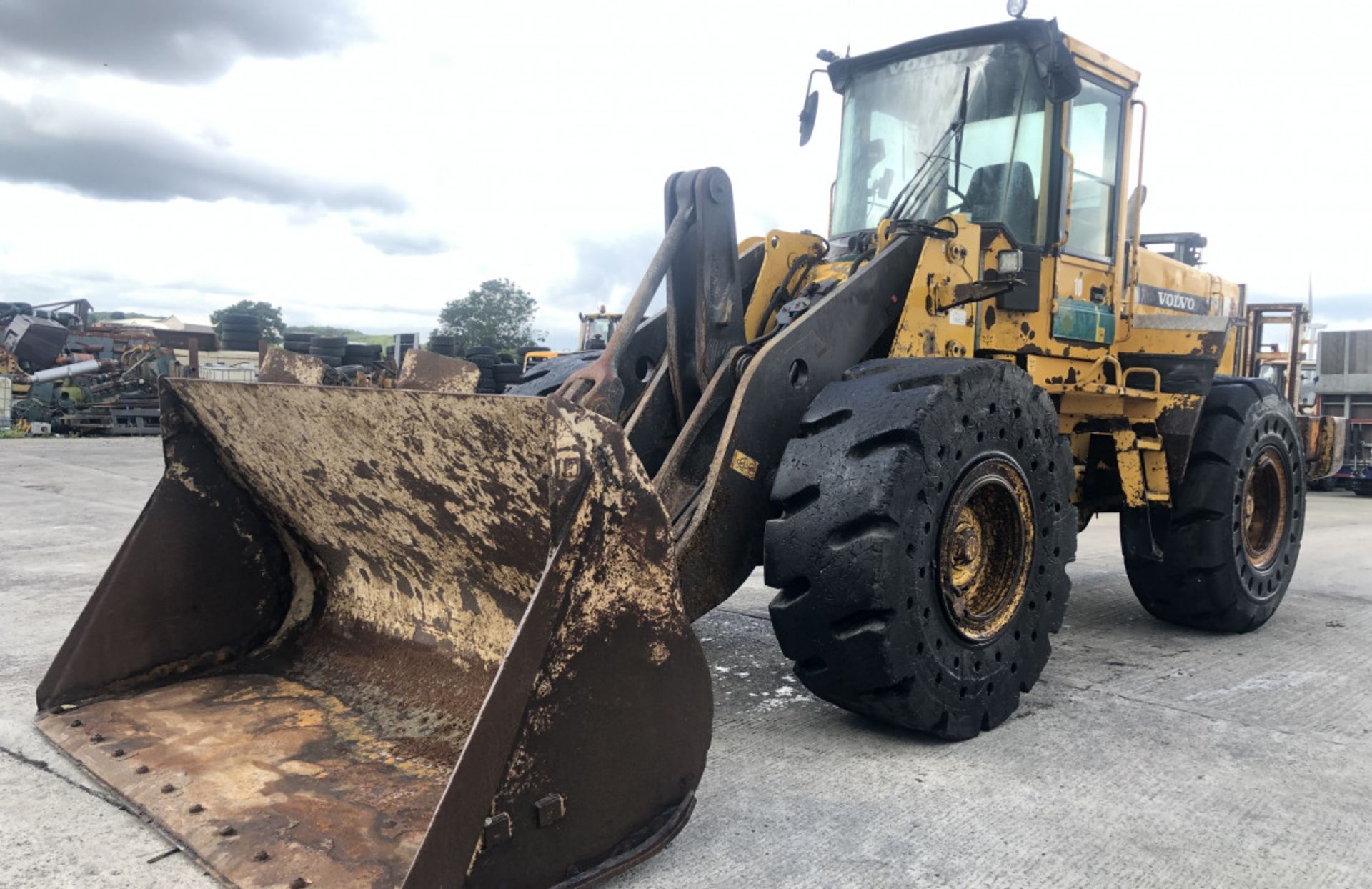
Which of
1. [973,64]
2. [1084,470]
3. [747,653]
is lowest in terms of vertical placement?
[747,653]

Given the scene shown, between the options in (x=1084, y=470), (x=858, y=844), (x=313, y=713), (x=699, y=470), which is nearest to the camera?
(x=858, y=844)

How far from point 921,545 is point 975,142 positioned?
2347mm

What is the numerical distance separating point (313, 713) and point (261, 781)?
0.53m

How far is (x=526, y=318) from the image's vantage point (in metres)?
50.4

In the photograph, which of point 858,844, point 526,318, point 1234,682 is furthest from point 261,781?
point 526,318

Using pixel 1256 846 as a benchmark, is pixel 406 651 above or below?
above

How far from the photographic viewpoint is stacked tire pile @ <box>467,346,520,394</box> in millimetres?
19828

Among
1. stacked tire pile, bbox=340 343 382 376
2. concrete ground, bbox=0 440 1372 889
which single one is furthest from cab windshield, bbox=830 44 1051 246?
stacked tire pile, bbox=340 343 382 376

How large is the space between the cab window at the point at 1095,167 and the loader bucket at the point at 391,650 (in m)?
3.40

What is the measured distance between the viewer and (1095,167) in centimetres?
534

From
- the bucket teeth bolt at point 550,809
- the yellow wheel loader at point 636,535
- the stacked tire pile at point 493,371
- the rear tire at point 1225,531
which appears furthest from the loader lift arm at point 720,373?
the stacked tire pile at point 493,371

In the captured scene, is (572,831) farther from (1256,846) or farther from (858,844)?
(1256,846)

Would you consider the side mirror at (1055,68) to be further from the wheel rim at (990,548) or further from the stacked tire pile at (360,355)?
the stacked tire pile at (360,355)

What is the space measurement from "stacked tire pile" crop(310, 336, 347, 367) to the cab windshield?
699 inches
